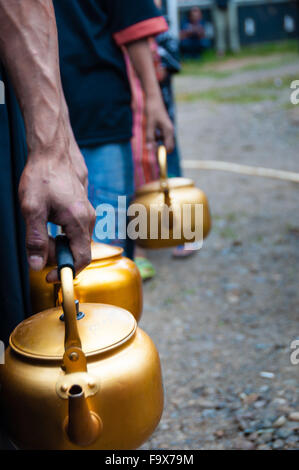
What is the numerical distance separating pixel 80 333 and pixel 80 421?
146 mm

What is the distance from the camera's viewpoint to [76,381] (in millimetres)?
877

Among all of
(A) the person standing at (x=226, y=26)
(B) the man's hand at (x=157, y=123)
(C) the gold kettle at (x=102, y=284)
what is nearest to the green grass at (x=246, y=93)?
(B) the man's hand at (x=157, y=123)

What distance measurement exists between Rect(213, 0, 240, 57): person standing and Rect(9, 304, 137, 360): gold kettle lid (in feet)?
62.1

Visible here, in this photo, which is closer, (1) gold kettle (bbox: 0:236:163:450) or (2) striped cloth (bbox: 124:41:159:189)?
(1) gold kettle (bbox: 0:236:163:450)

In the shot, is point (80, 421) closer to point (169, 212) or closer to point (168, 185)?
point (169, 212)

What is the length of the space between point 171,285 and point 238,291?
401mm

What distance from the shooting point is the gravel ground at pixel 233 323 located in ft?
6.15

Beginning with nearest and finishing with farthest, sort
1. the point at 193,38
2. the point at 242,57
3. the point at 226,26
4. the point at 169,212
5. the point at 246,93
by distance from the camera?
the point at 169,212 → the point at 246,93 → the point at 242,57 → the point at 193,38 → the point at 226,26

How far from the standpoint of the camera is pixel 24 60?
101 cm

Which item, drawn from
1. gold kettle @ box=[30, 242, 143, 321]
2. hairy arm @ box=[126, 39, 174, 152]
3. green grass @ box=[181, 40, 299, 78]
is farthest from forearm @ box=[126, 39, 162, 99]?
green grass @ box=[181, 40, 299, 78]

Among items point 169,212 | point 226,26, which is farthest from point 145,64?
point 226,26

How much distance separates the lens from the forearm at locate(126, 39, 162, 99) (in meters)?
1.93

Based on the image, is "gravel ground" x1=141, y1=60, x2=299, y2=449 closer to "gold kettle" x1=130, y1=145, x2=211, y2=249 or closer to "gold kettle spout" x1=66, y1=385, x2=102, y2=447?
"gold kettle" x1=130, y1=145, x2=211, y2=249
